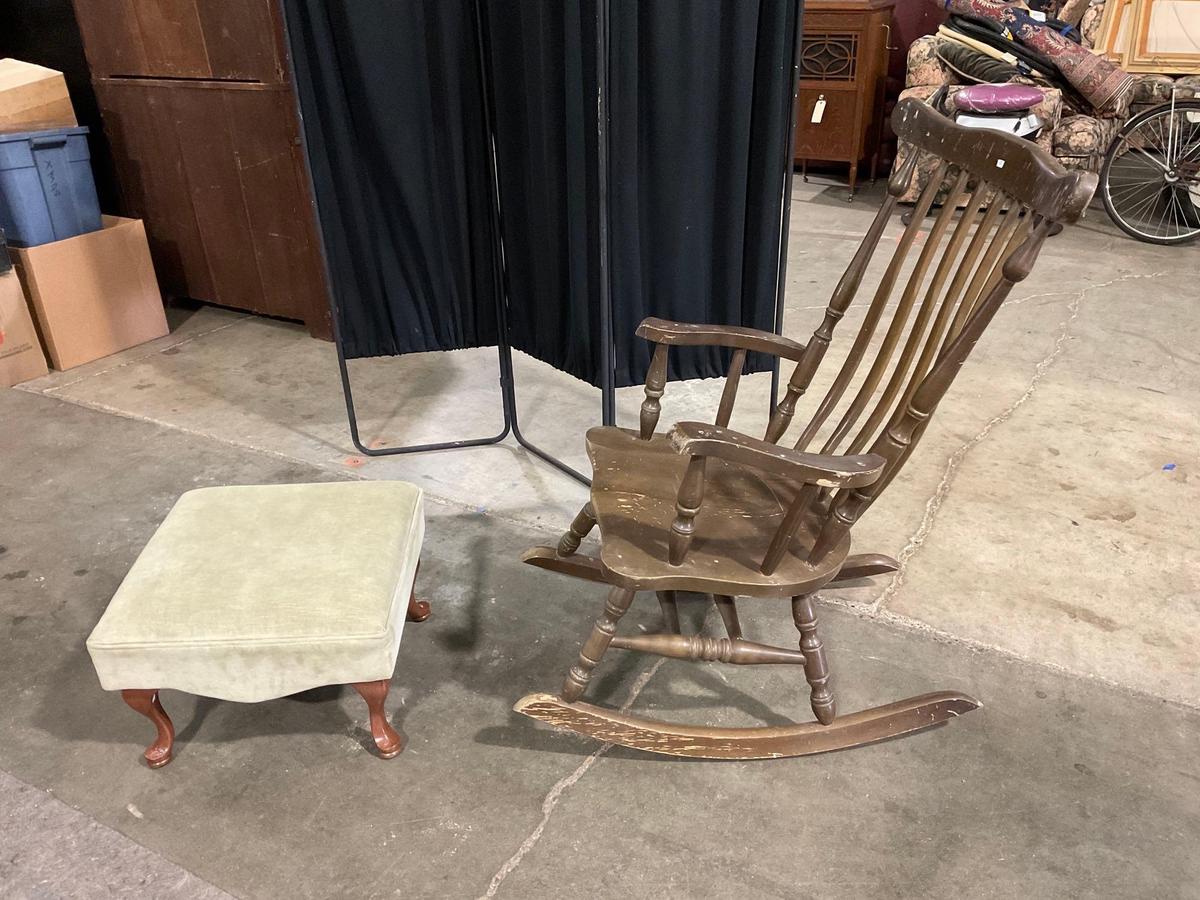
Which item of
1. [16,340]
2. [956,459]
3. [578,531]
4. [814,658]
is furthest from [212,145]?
[814,658]

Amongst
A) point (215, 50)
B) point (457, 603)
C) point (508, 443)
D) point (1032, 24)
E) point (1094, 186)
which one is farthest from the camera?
point (1032, 24)

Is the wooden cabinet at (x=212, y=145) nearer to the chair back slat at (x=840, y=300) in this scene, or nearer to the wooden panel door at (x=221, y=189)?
the wooden panel door at (x=221, y=189)

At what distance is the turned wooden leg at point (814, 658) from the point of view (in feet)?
5.20

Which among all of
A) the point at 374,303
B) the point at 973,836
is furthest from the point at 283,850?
the point at 374,303

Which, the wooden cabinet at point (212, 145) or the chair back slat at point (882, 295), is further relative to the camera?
the wooden cabinet at point (212, 145)

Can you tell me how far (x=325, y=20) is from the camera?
213cm

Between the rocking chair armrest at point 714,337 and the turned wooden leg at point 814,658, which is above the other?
the rocking chair armrest at point 714,337

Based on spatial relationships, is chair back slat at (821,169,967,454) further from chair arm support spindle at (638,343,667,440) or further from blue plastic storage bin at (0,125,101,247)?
blue plastic storage bin at (0,125,101,247)

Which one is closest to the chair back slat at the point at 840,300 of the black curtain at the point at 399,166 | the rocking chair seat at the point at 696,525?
the rocking chair seat at the point at 696,525

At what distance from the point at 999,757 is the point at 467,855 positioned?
0.95 meters

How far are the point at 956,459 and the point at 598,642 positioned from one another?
1.46 metres

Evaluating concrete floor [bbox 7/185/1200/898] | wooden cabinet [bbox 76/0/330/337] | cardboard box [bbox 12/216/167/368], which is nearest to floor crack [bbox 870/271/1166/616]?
concrete floor [bbox 7/185/1200/898]

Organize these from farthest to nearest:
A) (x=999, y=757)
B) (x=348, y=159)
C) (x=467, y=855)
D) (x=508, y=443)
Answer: (x=508, y=443)
(x=348, y=159)
(x=999, y=757)
(x=467, y=855)

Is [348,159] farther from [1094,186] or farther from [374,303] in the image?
[1094,186]
